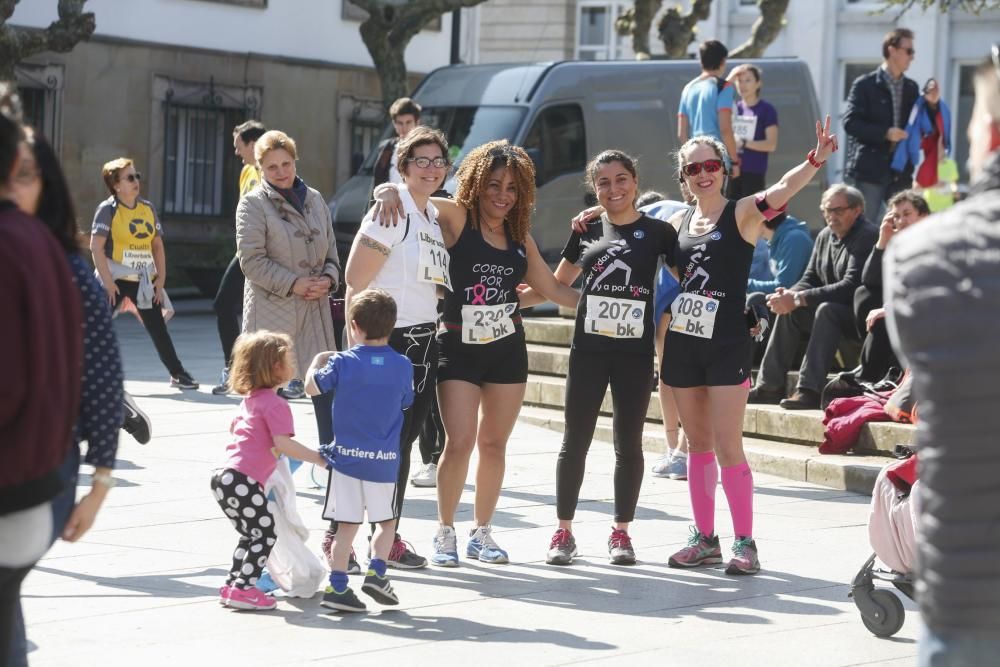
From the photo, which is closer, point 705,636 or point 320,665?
point 320,665

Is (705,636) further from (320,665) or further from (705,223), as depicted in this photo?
(705,223)

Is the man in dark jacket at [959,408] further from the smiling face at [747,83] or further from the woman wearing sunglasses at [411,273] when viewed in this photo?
the smiling face at [747,83]

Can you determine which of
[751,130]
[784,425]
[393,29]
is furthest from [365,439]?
[393,29]

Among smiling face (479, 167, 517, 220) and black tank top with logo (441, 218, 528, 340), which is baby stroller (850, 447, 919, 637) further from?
smiling face (479, 167, 517, 220)

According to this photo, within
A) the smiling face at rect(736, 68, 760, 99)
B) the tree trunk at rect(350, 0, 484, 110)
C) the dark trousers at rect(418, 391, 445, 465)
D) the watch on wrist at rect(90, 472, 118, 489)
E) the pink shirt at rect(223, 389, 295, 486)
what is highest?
the tree trunk at rect(350, 0, 484, 110)

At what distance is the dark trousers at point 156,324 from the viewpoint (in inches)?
508

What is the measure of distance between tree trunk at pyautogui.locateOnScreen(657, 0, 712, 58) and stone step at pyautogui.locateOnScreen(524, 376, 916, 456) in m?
14.6

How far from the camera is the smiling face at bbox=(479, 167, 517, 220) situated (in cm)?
711

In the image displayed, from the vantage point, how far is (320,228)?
8875mm

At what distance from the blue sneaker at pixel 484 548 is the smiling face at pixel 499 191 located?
143cm

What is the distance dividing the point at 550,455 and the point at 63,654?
5.50m

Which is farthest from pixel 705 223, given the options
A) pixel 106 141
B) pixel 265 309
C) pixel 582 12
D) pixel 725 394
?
pixel 582 12

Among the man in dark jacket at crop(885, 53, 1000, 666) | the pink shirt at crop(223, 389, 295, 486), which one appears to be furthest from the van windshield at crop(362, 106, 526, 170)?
the man in dark jacket at crop(885, 53, 1000, 666)

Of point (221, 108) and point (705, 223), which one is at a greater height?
point (221, 108)
